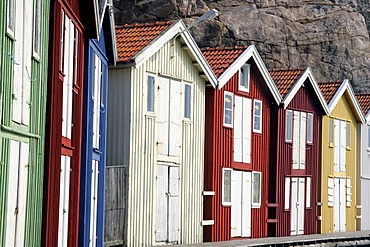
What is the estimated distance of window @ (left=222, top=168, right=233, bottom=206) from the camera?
114ft

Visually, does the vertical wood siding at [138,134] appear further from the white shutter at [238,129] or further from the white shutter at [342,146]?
the white shutter at [342,146]

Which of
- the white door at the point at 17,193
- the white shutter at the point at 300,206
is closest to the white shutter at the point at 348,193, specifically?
the white shutter at the point at 300,206

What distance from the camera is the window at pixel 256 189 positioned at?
3691cm

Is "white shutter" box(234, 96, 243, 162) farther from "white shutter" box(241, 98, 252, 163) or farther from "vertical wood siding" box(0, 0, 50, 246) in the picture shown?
"vertical wood siding" box(0, 0, 50, 246)

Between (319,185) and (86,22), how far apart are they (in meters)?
22.4

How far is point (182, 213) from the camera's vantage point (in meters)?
32.2

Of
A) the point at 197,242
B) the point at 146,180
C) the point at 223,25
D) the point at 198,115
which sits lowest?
the point at 197,242

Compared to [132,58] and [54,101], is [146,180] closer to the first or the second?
[132,58]

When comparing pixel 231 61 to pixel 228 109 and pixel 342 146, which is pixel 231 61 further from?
pixel 342 146

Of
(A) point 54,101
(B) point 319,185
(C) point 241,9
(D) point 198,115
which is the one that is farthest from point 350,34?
(A) point 54,101

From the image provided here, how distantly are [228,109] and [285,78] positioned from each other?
19.9 ft

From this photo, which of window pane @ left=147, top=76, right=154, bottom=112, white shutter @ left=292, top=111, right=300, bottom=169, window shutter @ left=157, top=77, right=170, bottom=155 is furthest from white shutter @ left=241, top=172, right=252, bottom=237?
window pane @ left=147, top=76, right=154, bottom=112

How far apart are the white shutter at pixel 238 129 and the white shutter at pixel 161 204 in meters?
4.77

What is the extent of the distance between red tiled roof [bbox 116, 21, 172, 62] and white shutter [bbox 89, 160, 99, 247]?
18.2ft
